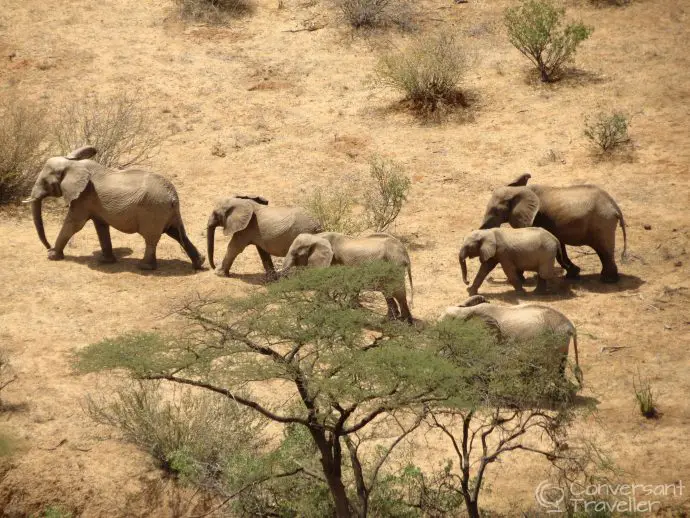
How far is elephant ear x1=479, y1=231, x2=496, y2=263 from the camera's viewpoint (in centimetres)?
1321

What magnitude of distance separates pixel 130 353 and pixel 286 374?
1.39m

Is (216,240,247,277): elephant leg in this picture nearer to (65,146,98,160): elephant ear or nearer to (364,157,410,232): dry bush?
(364,157,410,232): dry bush

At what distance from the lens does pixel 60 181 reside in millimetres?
14469

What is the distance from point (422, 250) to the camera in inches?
597

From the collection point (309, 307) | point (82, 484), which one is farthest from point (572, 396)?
point (82, 484)

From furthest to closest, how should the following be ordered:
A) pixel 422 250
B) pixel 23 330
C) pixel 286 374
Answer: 1. pixel 422 250
2. pixel 23 330
3. pixel 286 374

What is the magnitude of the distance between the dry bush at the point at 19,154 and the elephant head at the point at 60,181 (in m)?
1.96

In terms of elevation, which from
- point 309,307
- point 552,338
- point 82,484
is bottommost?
point 82,484

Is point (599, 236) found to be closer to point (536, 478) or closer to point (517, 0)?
point (536, 478)

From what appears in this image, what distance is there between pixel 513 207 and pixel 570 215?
2.67 ft

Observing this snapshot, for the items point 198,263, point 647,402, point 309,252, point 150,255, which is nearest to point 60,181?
point 150,255

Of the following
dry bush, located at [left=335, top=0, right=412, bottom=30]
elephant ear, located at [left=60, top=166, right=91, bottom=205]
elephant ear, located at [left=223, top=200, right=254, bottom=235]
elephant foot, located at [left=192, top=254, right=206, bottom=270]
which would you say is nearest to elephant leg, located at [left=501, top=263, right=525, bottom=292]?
elephant ear, located at [left=223, top=200, right=254, bottom=235]

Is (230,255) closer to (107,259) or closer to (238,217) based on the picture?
(238,217)

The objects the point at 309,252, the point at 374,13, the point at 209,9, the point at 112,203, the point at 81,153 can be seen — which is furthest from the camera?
the point at 209,9
